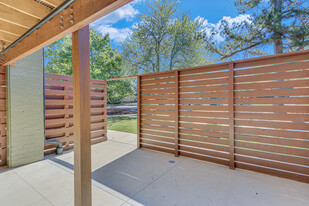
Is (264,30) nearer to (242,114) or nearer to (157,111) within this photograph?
(242,114)

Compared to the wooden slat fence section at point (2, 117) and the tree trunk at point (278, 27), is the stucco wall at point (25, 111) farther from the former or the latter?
the tree trunk at point (278, 27)

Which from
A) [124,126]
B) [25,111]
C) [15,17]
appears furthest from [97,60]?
[15,17]

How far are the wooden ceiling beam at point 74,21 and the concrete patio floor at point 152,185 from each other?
195 cm

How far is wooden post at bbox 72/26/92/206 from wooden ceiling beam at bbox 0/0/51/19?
44 centimetres

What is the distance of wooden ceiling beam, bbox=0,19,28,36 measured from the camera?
1.75m

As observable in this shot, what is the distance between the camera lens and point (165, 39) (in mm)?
8688

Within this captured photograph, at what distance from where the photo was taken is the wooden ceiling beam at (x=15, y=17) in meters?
1.57

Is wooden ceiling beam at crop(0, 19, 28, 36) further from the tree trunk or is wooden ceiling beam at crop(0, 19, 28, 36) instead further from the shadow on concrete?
the tree trunk

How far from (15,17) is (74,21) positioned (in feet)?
2.90

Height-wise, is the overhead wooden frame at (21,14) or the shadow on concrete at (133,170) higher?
the overhead wooden frame at (21,14)

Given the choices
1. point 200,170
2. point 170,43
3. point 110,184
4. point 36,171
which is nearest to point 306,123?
point 200,170

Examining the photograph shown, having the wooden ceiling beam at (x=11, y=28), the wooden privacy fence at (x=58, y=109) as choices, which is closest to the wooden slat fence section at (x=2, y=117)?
the wooden privacy fence at (x=58, y=109)

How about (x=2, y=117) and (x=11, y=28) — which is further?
(x=2, y=117)

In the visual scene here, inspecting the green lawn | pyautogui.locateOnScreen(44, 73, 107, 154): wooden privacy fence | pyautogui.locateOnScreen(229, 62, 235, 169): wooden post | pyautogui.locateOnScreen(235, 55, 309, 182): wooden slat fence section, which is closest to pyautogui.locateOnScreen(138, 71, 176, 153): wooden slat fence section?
pyautogui.locateOnScreen(229, 62, 235, 169): wooden post
